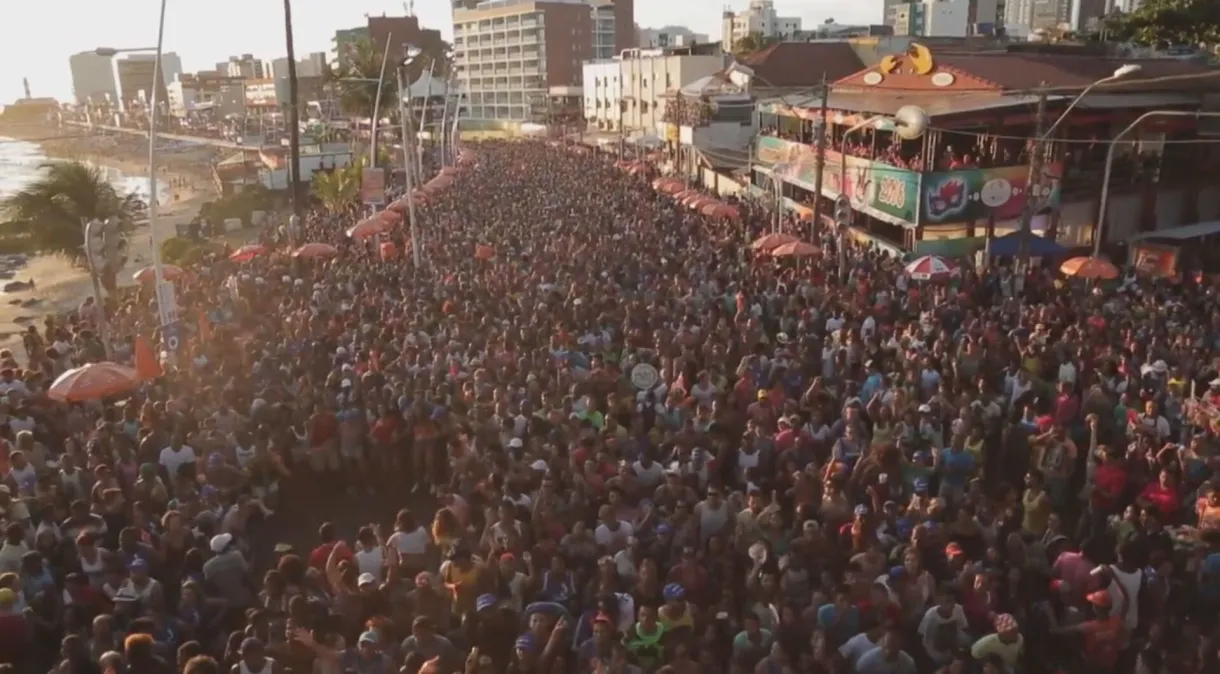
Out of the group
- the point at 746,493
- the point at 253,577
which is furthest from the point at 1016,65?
the point at 253,577

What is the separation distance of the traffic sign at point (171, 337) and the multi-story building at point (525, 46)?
287ft

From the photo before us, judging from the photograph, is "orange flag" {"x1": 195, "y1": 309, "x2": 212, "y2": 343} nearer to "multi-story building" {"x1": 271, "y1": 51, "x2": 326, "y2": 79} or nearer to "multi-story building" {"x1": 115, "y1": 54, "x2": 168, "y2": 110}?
"multi-story building" {"x1": 271, "y1": 51, "x2": 326, "y2": 79}

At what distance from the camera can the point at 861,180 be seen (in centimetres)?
2441

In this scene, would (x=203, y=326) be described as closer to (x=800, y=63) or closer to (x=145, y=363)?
(x=145, y=363)

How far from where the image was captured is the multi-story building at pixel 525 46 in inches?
4205

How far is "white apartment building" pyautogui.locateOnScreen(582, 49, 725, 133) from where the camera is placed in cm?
5966

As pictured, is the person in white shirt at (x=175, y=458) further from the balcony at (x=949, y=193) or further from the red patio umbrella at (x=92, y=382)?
the balcony at (x=949, y=193)

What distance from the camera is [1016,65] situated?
25.5 meters

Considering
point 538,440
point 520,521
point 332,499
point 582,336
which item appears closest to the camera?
point 520,521

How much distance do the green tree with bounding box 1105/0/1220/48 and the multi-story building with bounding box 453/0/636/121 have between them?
6427cm

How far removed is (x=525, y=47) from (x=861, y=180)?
9127cm

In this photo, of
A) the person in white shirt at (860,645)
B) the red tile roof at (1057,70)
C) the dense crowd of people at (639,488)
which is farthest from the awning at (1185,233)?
the person in white shirt at (860,645)

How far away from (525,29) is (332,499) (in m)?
105

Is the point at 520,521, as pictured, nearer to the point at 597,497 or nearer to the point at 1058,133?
the point at 597,497
